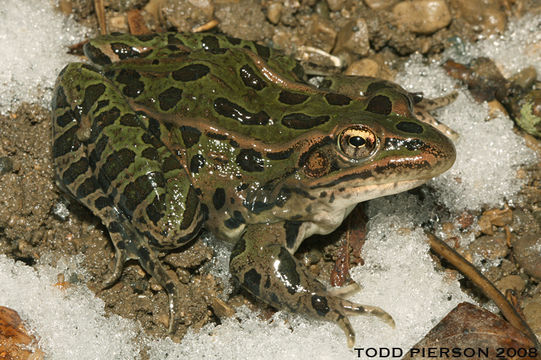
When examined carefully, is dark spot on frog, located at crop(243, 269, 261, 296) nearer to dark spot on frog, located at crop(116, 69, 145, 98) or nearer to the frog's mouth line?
the frog's mouth line

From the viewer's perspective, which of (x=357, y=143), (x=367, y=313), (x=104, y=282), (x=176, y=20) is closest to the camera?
(x=357, y=143)

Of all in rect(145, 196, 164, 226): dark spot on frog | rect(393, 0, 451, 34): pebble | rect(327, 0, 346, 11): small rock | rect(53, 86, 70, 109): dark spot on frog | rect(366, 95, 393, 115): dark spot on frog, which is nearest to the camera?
rect(366, 95, 393, 115): dark spot on frog

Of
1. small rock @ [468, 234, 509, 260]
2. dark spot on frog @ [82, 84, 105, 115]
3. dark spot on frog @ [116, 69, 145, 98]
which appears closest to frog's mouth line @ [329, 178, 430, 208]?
small rock @ [468, 234, 509, 260]

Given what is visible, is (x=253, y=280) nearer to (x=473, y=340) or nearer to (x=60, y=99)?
(x=473, y=340)

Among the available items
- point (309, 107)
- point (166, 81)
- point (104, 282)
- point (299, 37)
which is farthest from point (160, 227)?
point (299, 37)

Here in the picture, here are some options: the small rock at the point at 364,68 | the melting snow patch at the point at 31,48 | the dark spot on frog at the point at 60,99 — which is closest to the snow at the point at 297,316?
the melting snow patch at the point at 31,48

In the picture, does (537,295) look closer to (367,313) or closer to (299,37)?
(367,313)
